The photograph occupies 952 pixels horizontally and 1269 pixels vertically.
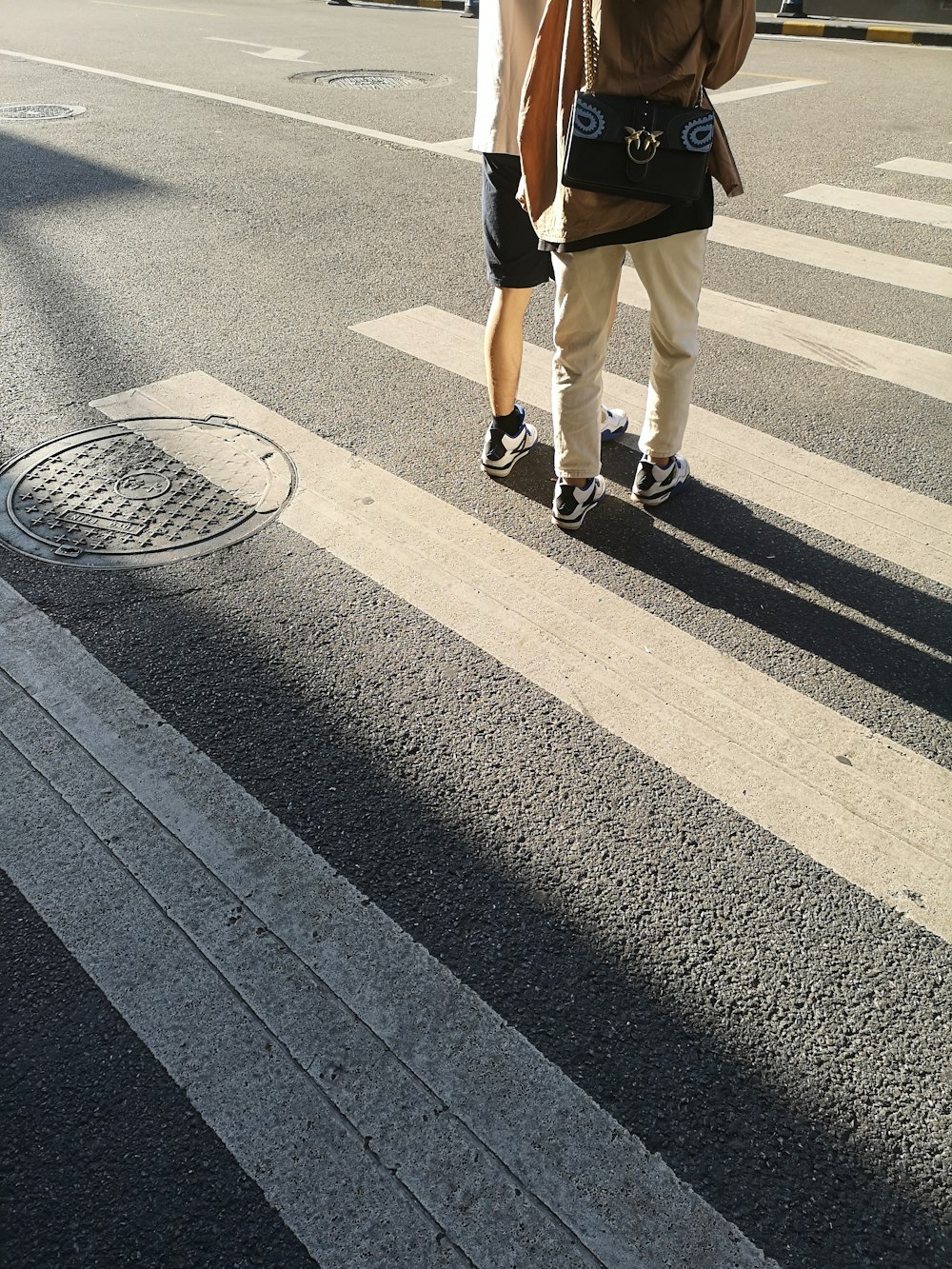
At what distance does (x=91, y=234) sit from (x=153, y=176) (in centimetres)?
149

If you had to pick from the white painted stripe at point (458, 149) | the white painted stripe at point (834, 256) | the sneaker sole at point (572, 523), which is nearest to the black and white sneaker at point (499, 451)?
the sneaker sole at point (572, 523)

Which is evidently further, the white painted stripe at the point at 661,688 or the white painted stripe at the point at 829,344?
the white painted stripe at the point at 829,344

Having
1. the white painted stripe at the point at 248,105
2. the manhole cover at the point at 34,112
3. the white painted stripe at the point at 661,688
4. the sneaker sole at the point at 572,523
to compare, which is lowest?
the white painted stripe at the point at 661,688

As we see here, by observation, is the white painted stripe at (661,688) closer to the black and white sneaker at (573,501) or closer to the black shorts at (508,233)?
the black and white sneaker at (573,501)

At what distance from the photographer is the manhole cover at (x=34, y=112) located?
9.19 metres

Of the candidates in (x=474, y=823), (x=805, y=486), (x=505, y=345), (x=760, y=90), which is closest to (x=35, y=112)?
(x=760, y=90)

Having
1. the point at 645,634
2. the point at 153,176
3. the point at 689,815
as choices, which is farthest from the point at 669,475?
the point at 153,176

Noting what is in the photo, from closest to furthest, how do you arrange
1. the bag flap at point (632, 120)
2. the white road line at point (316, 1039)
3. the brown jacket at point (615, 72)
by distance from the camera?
1. the white road line at point (316, 1039)
2. the brown jacket at point (615, 72)
3. the bag flap at point (632, 120)

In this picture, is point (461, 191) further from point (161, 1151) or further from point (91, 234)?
point (161, 1151)

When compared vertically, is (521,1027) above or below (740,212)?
below

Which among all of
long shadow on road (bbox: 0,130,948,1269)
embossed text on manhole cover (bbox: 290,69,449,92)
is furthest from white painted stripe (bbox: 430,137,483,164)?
long shadow on road (bbox: 0,130,948,1269)

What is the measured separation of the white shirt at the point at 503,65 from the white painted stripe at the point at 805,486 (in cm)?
130

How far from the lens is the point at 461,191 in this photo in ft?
23.9

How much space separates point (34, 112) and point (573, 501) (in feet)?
27.8
